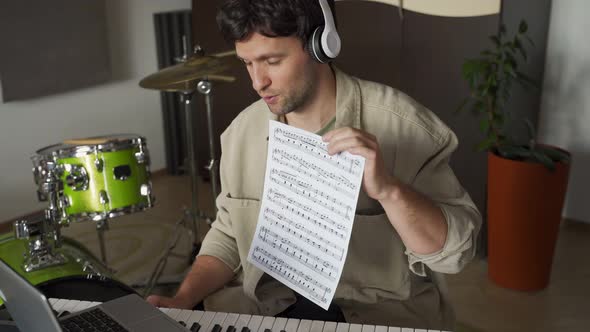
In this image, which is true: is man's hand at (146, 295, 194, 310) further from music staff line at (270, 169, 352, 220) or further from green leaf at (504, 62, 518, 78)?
green leaf at (504, 62, 518, 78)

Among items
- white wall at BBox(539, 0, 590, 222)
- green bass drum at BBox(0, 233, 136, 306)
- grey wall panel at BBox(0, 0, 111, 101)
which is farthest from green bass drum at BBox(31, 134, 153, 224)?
white wall at BBox(539, 0, 590, 222)

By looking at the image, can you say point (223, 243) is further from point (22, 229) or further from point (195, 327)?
point (22, 229)

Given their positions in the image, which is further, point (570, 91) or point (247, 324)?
point (570, 91)

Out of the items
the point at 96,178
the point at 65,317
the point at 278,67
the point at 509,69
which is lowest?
the point at 96,178

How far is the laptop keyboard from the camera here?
0.93 m

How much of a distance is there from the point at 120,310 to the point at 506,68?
207cm

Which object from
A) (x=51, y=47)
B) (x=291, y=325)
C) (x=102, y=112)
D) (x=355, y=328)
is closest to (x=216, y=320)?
(x=291, y=325)

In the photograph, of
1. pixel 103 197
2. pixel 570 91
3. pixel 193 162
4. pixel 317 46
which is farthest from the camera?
pixel 570 91

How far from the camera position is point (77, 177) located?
239 centimetres

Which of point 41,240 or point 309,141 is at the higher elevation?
point 309,141

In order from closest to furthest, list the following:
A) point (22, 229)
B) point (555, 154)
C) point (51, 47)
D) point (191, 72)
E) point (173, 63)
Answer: point (22, 229)
point (191, 72)
point (555, 154)
point (51, 47)
point (173, 63)

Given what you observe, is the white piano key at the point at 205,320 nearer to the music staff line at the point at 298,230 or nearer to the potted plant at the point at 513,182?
the music staff line at the point at 298,230

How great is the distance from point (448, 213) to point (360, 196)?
0.22 metres

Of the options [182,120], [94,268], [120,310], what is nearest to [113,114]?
[182,120]
